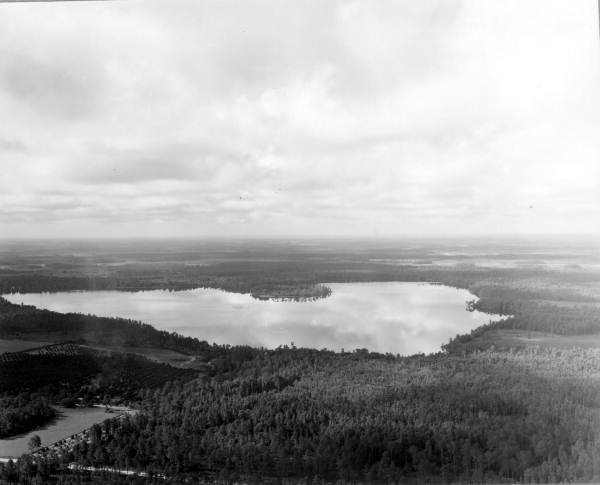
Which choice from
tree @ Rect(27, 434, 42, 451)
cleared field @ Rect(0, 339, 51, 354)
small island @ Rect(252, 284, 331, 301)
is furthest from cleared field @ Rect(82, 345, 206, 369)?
tree @ Rect(27, 434, 42, 451)

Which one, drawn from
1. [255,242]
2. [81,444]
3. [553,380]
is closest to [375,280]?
[255,242]

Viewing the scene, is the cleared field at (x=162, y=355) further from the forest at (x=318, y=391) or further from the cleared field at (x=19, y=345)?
the cleared field at (x=19, y=345)

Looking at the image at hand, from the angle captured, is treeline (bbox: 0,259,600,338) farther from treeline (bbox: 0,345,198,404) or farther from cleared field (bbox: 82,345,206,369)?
treeline (bbox: 0,345,198,404)

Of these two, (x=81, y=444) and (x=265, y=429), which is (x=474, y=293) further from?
(x=81, y=444)

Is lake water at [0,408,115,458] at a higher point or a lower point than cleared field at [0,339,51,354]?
lower

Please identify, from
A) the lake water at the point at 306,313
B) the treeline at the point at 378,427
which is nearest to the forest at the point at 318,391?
the treeline at the point at 378,427
